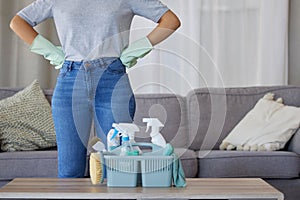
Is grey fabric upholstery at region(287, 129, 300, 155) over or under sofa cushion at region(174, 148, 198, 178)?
over

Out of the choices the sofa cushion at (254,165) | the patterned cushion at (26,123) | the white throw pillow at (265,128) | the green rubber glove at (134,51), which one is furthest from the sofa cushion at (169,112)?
the green rubber glove at (134,51)

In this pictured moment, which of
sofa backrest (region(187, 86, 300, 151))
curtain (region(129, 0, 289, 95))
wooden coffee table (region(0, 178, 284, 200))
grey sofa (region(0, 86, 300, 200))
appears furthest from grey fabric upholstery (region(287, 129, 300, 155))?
wooden coffee table (region(0, 178, 284, 200))

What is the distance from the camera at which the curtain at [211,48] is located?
3.62 metres

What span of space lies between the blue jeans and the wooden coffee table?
151 millimetres

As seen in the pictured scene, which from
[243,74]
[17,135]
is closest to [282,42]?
[243,74]

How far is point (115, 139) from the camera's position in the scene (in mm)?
1939

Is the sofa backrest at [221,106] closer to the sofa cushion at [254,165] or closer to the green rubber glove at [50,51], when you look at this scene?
the sofa cushion at [254,165]

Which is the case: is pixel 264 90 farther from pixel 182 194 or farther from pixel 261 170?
pixel 182 194

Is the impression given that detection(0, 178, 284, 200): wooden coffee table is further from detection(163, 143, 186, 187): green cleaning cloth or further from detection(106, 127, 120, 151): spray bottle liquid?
detection(106, 127, 120, 151): spray bottle liquid

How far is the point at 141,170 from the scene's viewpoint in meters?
1.86

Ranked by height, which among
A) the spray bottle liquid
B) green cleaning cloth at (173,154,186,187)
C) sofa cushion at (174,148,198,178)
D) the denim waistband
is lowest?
sofa cushion at (174,148,198,178)

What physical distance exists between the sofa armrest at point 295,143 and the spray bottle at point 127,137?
3.99 feet

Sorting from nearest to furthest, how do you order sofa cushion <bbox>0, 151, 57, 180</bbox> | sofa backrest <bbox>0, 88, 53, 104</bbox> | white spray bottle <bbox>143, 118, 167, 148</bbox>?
white spray bottle <bbox>143, 118, 167, 148</bbox>
sofa cushion <bbox>0, 151, 57, 180</bbox>
sofa backrest <bbox>0, 88, 53, 104</bbox>

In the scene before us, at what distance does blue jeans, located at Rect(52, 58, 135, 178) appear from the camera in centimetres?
193
